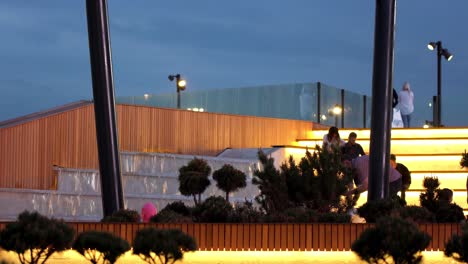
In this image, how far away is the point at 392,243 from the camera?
27.7 ft

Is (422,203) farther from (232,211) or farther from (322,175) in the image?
(232,211)

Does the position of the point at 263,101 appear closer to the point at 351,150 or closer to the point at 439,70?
the point at 439,70

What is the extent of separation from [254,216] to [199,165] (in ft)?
14.4

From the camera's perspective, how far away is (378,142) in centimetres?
1359

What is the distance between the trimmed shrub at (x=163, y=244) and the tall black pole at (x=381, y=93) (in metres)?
4.95

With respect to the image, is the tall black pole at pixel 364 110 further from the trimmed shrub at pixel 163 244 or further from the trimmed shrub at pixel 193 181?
the trimmed shrub at pixel 163 244

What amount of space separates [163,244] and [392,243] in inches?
62.4

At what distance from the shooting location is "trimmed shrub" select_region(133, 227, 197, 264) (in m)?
8.64

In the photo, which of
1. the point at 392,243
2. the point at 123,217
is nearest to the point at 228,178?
the point at 123,217

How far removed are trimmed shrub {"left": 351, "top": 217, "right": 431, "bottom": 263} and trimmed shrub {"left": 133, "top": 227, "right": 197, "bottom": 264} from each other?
3.94 ft

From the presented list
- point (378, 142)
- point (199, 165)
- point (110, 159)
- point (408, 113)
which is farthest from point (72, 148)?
point (408, 113)

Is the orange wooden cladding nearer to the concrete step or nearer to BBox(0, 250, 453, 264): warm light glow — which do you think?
BBox(0, 250, 453, 264): warm light glow

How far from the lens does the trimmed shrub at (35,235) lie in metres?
8.71

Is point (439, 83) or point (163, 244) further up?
point (439, 83)
